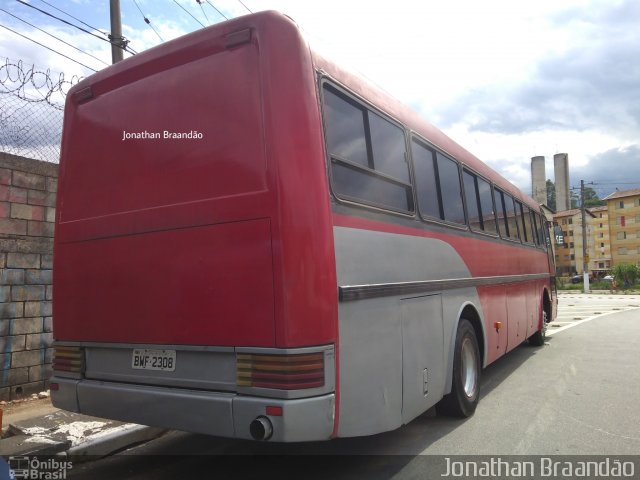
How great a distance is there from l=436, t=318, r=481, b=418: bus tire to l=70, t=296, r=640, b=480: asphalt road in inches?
5.4

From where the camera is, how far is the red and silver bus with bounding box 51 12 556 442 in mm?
3064

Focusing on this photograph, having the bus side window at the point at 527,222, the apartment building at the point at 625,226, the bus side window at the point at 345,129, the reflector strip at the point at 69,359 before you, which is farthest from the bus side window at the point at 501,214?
the apartment building at the point at 625,226

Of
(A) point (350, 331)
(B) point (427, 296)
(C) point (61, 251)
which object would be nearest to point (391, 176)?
(B) point (427, 296)

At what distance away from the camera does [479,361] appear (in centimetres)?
573

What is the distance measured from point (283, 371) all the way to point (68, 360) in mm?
2125

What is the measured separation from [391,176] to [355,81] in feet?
2.70

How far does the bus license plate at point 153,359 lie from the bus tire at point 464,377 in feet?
9.27

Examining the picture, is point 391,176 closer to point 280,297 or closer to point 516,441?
point 280,297

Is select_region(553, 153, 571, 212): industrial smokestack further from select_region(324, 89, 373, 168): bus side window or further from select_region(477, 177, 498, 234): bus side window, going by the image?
select_region(324, 89, 373, 168): bus side window

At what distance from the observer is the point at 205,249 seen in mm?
3334

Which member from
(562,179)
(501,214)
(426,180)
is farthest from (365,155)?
(562,179)

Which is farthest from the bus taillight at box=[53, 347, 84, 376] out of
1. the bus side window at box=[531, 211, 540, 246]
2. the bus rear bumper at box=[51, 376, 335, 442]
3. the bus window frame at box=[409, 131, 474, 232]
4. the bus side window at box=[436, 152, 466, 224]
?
the bus side window at box=[531, 211, 540, 246]

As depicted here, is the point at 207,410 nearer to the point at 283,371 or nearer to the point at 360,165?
the point at 283,371

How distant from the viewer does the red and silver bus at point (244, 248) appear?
306 cm
